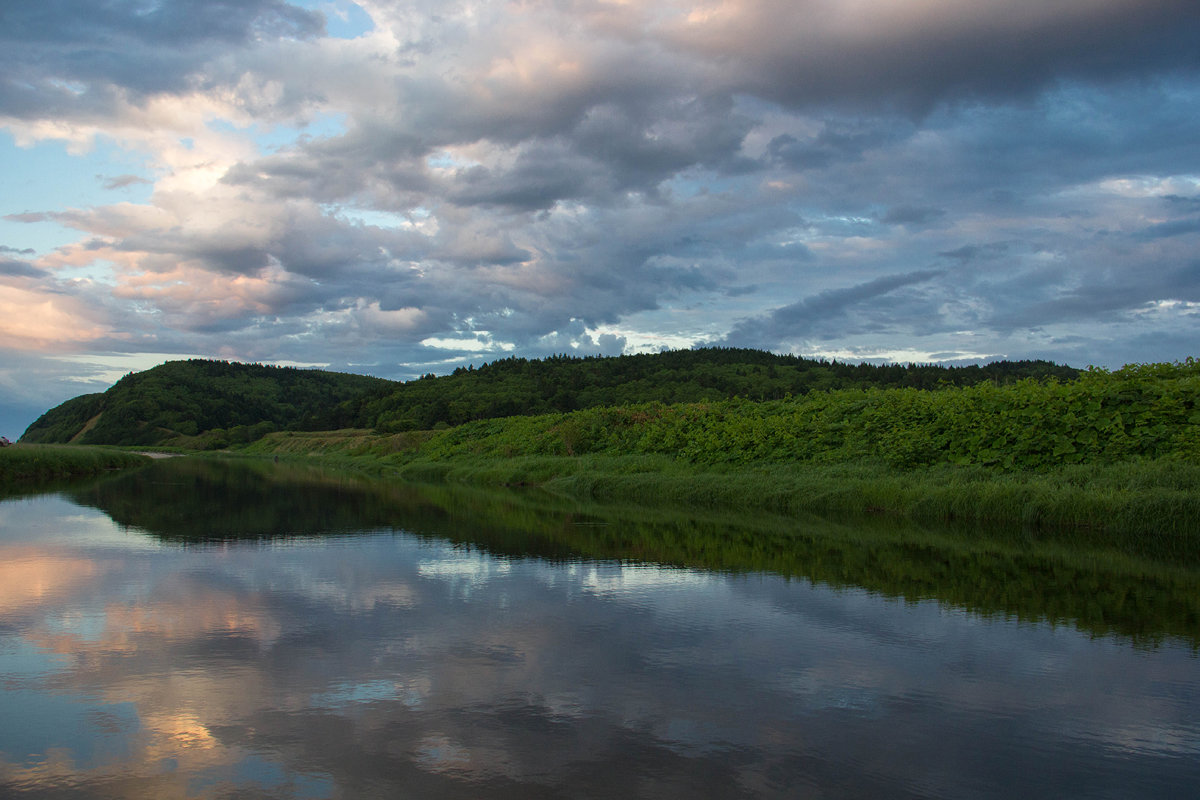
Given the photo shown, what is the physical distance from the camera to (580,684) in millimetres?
5355

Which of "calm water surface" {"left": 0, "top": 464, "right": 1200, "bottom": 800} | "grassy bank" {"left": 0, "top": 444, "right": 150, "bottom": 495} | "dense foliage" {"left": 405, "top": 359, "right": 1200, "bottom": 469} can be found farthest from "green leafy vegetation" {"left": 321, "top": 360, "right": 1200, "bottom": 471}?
"grassy bank" {"left": 0, "top": 444, "right": 150, "bottom": 495}

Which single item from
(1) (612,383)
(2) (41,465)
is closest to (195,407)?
(1) (612,383)

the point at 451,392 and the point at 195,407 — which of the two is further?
the point at 195,407

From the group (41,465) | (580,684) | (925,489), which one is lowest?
(580,684)

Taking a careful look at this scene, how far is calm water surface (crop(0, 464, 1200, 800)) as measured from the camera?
156 inches

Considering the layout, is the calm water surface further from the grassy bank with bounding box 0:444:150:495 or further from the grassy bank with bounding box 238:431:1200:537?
the grassy bank with bounding box 0:444:150:495

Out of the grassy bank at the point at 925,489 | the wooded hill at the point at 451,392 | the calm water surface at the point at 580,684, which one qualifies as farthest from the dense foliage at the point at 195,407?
the calm water surface at the point at 580,684

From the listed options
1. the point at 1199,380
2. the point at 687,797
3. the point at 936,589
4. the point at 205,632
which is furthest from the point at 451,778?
the point at 1199,380

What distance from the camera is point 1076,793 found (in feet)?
12.5

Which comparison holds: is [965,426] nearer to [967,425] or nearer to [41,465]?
[967,425]

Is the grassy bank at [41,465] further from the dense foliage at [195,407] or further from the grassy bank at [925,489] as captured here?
the dense foliage at [195,407]

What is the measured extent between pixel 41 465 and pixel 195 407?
11229cm

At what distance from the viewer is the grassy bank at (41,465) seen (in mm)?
29109

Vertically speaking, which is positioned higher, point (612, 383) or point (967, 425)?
point (612, 383)
